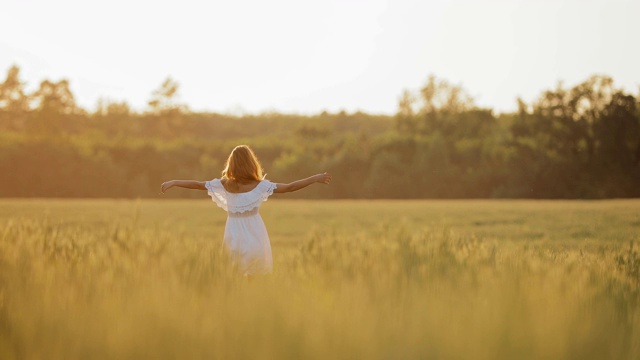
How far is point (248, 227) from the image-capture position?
291 inches

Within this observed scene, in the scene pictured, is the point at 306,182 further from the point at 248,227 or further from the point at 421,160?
the point at 421,160

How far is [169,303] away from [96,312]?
302 mm

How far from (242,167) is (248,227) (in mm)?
478

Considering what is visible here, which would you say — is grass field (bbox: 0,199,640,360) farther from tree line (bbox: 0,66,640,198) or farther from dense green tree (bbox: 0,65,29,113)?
dense green tree (bbox: 0,65,29,113)

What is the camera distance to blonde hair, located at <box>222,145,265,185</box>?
7246 mm

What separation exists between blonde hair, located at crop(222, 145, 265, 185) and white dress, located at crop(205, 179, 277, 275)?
94 mm

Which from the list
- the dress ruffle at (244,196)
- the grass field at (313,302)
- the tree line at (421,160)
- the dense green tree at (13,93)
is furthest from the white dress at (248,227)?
the dense green tree at (13,93)

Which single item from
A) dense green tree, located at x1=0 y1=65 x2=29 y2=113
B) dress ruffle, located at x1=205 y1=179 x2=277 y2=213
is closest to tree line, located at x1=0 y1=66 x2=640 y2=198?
dense green tree, located at x1=0 y1=65 x2=29 y2=113

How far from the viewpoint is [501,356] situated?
3441 millimetres

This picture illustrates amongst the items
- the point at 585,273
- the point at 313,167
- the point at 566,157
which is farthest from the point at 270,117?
the point at 585,273

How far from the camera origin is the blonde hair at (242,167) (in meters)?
7.25

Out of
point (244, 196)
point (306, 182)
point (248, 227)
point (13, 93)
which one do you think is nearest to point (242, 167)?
point (244, 196)

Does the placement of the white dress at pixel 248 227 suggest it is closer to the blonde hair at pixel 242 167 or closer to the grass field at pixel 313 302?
the blonde hair at pixel 242 167

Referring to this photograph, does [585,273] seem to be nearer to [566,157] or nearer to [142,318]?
[142,318]
